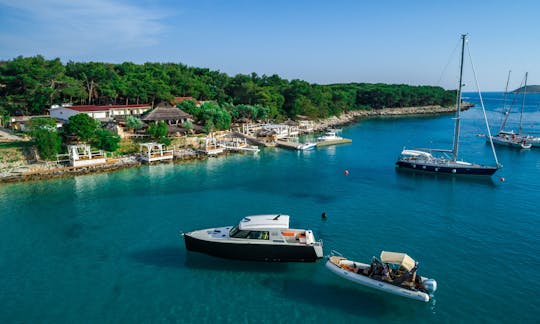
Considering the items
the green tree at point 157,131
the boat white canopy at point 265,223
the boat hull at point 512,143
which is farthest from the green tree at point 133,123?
the boat hull at point 512,143

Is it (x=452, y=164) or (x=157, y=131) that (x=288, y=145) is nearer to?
(x=157, y=131)


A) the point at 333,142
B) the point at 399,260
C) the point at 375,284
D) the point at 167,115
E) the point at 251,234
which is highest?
the point at 167,115

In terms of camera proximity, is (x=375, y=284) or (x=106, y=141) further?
(x=106, y=141)

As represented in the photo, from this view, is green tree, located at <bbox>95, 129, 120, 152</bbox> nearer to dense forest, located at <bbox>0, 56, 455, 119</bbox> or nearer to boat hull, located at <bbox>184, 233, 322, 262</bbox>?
dense forest, located at <bbox>0, 56, 455, 119</bbox>

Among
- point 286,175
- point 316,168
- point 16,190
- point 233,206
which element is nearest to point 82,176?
point 16,190

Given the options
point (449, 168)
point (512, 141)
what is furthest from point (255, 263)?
point (512, 141)

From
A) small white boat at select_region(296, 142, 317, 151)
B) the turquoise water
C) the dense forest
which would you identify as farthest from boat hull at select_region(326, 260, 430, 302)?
the dense forest

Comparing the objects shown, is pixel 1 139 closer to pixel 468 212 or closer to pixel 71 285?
pixel 71 285

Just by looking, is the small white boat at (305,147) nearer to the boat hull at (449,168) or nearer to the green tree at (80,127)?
the boat hull at (449,168)

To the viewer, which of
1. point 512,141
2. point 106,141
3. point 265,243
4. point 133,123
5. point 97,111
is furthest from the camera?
point 512,141
